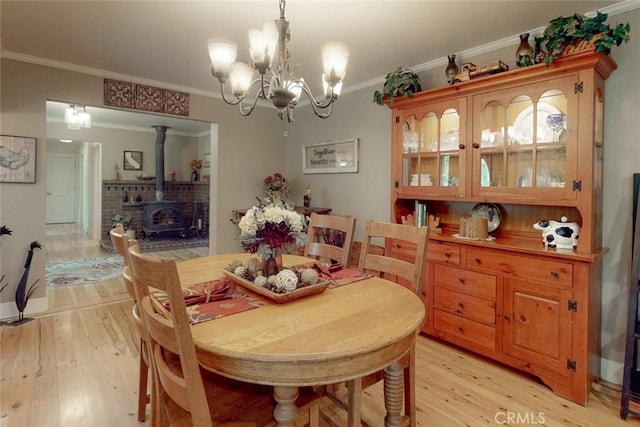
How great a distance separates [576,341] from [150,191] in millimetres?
7824

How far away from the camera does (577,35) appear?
76.3 inches

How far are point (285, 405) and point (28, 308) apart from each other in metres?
3.41

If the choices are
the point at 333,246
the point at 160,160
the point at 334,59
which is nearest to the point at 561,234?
the point at 333,246

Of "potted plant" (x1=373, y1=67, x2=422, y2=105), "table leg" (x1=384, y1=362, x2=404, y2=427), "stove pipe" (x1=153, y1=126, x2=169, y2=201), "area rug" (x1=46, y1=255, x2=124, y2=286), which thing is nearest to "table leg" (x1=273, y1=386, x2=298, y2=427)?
"table leg" (x1=384, y1=362, x2=404, y2=427)

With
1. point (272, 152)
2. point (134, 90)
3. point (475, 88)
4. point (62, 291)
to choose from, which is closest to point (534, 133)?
point (475, 88)

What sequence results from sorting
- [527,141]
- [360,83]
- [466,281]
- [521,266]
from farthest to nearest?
[360,83]
[466,281]
[527,141]
[521,266]

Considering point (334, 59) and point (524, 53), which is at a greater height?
point (524, 53)

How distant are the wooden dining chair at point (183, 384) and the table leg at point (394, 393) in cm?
38

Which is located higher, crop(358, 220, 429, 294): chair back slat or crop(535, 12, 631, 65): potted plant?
crop(535, 12, 631, 65): potted plant

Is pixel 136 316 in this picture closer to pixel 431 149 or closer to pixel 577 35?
pixel 431 149

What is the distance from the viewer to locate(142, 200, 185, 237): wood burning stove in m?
7.22

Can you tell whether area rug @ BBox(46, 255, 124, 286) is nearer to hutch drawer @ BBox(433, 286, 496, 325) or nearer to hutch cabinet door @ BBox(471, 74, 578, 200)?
hutch drawer @ BBox(433, 286, 496, 325)

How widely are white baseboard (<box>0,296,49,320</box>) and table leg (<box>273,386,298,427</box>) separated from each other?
336 cm

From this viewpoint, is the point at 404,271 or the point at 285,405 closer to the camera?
the point at 285,405
